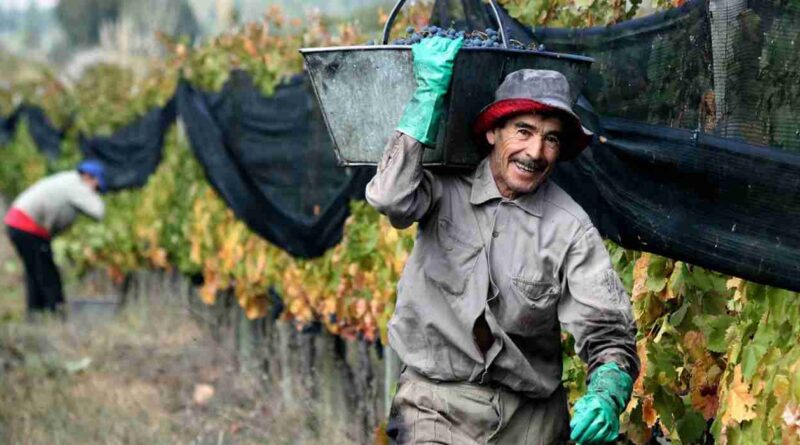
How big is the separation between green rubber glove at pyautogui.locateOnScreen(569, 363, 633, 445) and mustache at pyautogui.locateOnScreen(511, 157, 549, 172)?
65 centimetres

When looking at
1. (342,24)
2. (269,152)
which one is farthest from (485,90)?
(269,152)

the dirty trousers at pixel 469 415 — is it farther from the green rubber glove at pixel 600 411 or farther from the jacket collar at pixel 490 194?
the jacket collar at pixel 490 194

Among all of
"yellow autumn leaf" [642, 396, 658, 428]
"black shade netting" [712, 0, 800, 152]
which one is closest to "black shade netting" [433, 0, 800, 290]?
"black shade netting" [712, 0, 800, 152]

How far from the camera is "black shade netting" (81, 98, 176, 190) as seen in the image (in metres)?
12.6

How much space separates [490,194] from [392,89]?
0.44 m

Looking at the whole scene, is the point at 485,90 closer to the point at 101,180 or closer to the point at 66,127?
the point at 101,180

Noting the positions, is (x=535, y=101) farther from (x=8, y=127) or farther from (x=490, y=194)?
(x=8, y=127)

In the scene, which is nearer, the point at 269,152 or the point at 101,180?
the point at 269,152

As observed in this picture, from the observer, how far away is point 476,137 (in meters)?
4.11

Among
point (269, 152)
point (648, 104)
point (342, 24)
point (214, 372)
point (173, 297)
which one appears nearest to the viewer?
point (648, 104)

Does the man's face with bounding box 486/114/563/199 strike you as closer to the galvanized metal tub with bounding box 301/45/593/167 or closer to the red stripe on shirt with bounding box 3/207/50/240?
the galvanized metal tub with bounding box 301/45/593/167

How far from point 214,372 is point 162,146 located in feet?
11.0

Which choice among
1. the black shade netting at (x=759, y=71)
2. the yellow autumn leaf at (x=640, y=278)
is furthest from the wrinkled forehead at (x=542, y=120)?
the yellow autumn leaf at (x=640, y=278)

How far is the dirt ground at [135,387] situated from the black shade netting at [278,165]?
1.10 m
